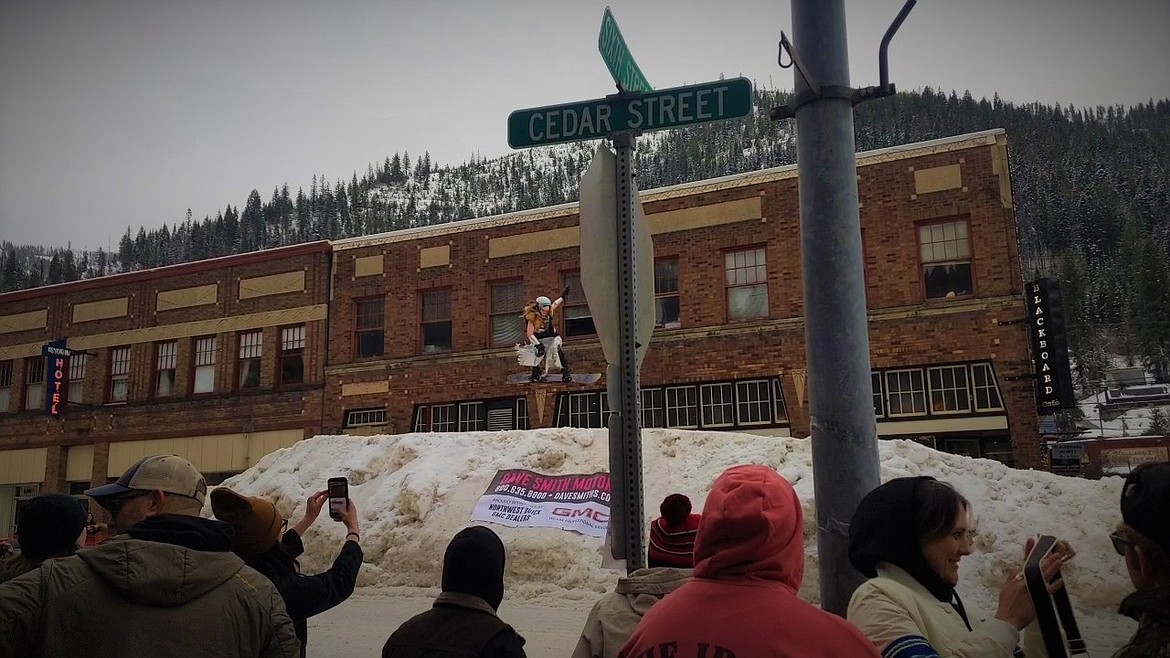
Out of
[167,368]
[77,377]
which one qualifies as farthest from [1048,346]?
[77,377]

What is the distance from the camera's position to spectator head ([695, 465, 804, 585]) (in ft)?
7.04

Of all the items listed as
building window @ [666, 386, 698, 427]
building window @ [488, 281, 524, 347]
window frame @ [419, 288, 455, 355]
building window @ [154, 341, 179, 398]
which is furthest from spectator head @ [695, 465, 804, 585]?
building window @ [154, 341, 179, 398]

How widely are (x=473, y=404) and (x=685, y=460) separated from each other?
11.8m

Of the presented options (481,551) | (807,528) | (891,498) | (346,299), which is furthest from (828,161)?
(346,299)

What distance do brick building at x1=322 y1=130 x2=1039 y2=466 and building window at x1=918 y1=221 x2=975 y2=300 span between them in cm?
4

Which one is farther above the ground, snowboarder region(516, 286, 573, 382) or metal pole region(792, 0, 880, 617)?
snowboarder region(516, 286, 573, 382)

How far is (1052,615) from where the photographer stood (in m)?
2.49

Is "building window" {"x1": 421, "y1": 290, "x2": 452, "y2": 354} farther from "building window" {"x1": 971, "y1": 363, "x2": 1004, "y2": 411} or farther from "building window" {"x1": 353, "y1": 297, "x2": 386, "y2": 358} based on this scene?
"building window" {"x1": 971, "y1": 363, "x2": 1004, "y2": 411}

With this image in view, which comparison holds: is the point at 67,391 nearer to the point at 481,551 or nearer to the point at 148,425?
the point at 148,425

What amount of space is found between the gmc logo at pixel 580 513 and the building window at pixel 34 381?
2928 cm

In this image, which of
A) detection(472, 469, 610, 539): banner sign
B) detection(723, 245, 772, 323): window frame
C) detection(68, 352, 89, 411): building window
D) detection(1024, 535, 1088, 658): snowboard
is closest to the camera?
detection(1024, 535, 1088, 658): snowboard

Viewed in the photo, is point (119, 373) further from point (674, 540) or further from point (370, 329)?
point (674, 540)

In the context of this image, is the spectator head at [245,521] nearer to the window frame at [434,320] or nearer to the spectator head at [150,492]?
the spectator head at [150,492]

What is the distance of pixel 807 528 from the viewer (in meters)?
13.0
